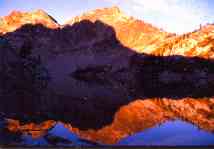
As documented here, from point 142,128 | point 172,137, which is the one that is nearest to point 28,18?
point 142,128

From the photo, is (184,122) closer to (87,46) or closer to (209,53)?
(87,46)

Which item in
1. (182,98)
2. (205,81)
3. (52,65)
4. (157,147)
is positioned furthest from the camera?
(52,65)

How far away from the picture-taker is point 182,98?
14.5 meters

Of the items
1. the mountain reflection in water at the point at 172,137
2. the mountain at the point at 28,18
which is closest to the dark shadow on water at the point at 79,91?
the mountain at the point at 28,18

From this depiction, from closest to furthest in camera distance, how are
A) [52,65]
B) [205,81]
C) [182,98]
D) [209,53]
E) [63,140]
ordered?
[63,140] → [182,98] → [205,81] → [52,65] → [209,53]

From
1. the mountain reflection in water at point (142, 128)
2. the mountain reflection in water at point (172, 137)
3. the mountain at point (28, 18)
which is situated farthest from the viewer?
the mountain at point (28, 18)

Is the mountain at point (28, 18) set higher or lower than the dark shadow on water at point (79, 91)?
higher

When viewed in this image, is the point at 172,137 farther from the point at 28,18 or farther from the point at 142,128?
the point at 28,18

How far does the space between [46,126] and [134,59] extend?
13478 millimetres

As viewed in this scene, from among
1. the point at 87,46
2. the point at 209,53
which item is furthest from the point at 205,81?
the point at 209,53

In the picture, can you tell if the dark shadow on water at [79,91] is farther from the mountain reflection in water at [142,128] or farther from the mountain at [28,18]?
the mountain at [28,18]

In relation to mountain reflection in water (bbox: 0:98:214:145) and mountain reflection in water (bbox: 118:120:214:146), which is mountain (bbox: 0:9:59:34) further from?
mountain reflection in water (bbox: 118:120:214:146)

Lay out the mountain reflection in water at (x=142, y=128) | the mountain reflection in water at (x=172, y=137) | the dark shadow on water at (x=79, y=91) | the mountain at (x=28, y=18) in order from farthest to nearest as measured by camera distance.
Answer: the mountain at (x=28, y=18), the dark shadow on water at (x=79, y=91), the mountain reflection in water at (x=142, y=128), the mountain reflection in water at (x=172, y=137)

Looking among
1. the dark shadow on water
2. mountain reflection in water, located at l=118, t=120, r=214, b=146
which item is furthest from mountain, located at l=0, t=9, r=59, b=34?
mountain reflection in water, located at l=118, t=120, r=214, b=146
